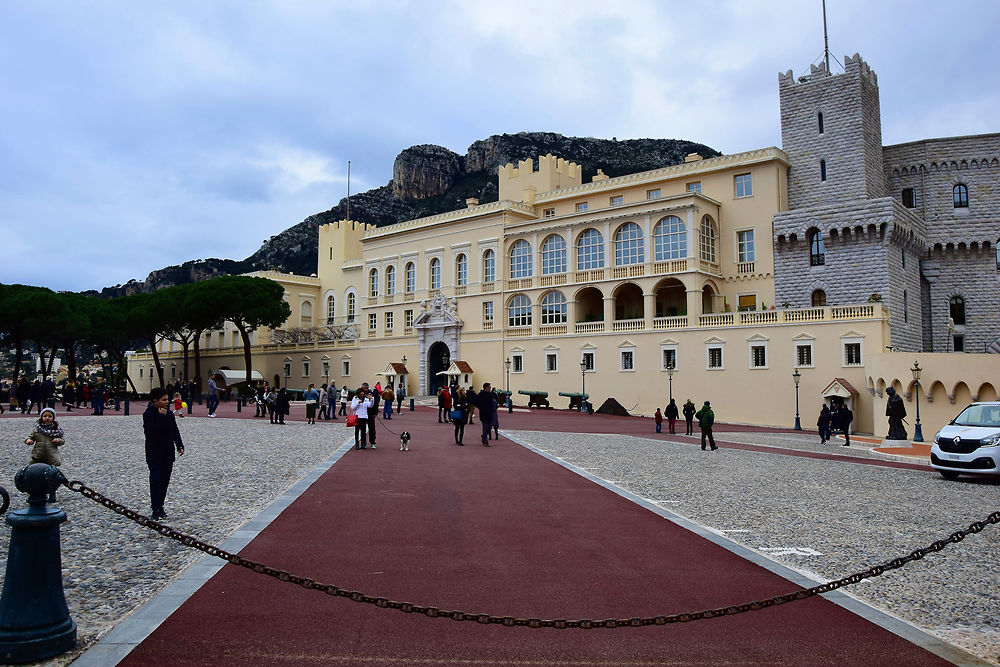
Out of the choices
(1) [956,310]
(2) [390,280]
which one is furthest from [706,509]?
(2) [390,280]

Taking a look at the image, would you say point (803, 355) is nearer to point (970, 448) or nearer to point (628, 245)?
point (628, 245)

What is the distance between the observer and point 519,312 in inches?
2002

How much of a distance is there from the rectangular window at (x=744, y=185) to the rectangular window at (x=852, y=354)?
11871 mm

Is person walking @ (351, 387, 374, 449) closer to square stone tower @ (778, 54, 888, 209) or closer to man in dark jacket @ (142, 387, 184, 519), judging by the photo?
man in dark jacket @ (142, 387, 184, 519)

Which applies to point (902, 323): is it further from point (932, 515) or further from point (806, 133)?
point (932, 515)

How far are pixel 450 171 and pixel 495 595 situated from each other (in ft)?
397

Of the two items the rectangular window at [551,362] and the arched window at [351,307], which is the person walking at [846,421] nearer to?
the rectangular window at [551,362]

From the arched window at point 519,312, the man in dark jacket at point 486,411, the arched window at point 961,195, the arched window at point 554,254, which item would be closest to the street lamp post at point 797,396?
the arched window at point 961,195

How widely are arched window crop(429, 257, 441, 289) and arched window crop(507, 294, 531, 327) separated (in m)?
7.56

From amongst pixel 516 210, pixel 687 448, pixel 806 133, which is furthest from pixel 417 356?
pixel 687 448

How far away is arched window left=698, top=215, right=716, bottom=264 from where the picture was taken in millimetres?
43281

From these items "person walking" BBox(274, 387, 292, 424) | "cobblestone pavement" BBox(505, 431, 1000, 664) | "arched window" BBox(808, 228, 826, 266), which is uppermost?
"arched window" BBox(808, 228, 826, 266)

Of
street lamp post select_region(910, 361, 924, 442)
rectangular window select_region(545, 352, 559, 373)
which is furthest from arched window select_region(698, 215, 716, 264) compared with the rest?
street lamp post select_region(910, 361, 924, 442)

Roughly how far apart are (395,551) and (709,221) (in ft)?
130
